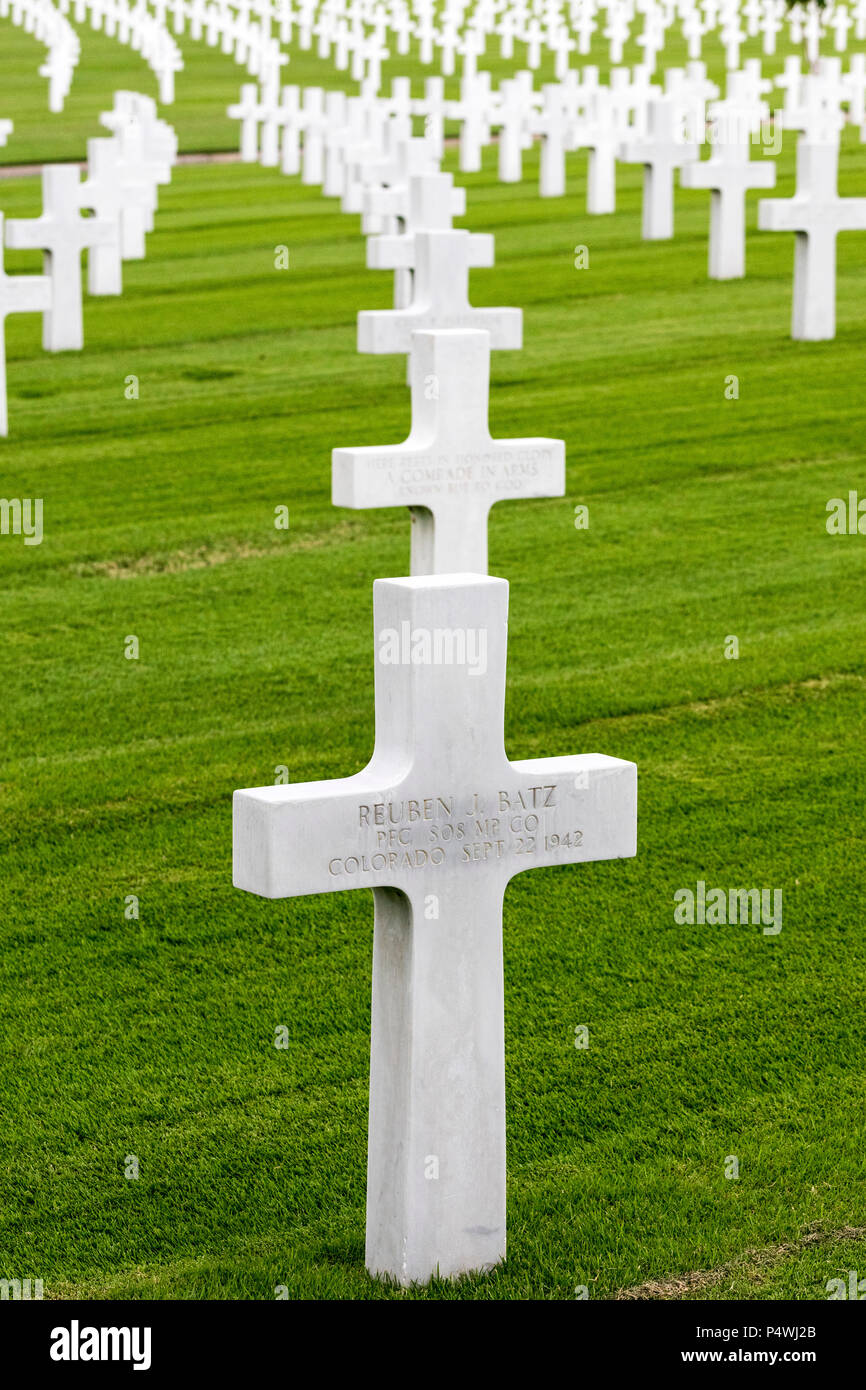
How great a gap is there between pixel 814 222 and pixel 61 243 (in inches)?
217

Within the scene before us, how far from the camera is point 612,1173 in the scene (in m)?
4.90

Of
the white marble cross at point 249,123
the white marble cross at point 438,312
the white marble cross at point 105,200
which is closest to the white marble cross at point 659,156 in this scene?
the white marble cross at point 105,200

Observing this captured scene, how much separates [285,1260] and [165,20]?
64968mm

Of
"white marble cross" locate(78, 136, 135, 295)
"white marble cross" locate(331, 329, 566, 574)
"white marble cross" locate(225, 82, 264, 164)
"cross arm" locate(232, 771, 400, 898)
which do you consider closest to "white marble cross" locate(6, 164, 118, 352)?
"white marble cross" locate(78, 136, 135, 295)

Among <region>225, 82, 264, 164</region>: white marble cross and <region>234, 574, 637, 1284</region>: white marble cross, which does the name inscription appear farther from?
<region>225, 82, 264, 164</region>: white marble cross

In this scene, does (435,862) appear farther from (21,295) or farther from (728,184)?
(728,184)

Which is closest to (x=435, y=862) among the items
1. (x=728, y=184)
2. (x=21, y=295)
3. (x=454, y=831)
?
(x=454, y=831)

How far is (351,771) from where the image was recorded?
7664 millimetres

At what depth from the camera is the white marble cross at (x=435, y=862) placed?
408 cm

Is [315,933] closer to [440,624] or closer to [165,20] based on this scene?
[440,624]

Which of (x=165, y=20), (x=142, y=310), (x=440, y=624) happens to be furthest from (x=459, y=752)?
(x=165, y=20)

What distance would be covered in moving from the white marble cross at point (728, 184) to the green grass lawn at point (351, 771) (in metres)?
2.53

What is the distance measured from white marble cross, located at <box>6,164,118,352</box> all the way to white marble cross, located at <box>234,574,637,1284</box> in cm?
1274

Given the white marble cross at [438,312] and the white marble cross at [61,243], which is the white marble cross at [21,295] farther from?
the white marble cross at [438,312]
